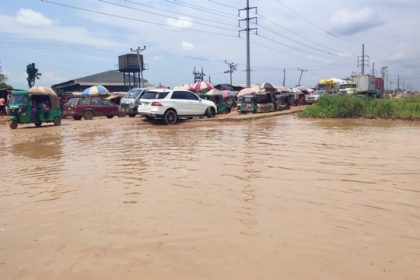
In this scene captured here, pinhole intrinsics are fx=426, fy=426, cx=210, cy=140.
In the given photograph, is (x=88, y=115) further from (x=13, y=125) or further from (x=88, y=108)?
(x=13, y=125)

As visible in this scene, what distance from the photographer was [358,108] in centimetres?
2412

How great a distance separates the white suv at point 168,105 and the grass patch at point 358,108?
7.51 metres

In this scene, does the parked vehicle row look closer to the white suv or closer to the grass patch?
the white suv

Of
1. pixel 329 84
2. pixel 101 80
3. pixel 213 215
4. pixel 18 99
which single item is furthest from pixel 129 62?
pixel 213 215

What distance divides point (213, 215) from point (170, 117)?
48.4 feet

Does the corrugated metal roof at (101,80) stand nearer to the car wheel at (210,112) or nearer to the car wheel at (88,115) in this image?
the car wheel at (88,115)

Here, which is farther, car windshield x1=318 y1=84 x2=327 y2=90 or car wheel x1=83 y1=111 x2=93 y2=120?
car windshield x1=318 y1=84 x2=327 y2=90

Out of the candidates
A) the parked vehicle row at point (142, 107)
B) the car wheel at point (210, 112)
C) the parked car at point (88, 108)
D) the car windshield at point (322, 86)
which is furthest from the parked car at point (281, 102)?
the car windshield at point (322, 86)

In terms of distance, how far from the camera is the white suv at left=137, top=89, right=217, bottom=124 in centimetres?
1939

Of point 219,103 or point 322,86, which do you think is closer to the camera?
point 219,103

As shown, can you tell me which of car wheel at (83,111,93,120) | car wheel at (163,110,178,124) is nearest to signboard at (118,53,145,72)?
car wheel at (83,111,93,120)

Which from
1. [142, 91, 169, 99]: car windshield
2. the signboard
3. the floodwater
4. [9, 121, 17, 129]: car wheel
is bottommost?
the floodwater

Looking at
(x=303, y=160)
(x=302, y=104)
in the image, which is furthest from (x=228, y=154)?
(x=302, y=104)

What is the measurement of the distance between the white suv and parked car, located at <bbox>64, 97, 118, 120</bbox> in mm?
6049
